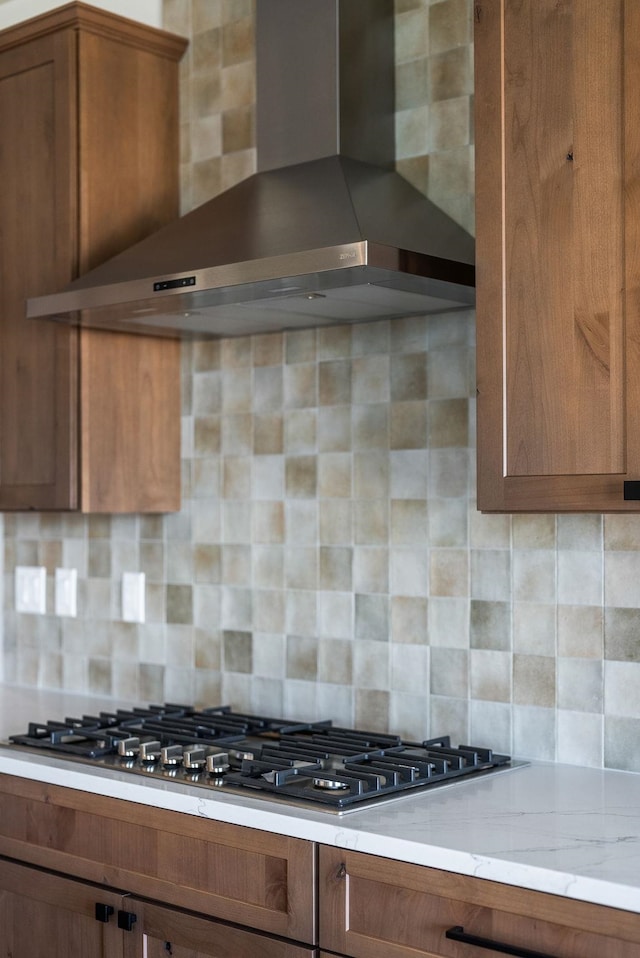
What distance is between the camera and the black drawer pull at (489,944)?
159 centimetres

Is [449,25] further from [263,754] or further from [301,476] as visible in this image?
[263,754]

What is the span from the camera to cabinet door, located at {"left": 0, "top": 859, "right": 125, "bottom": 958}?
2.15m

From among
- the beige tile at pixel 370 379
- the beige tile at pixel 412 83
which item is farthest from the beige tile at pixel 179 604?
the beige tile at pixel 412 83

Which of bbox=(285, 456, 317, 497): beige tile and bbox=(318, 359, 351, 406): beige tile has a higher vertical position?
bbox=(318, 359, 351, 406): beige tile

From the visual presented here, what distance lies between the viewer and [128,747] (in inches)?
92.0

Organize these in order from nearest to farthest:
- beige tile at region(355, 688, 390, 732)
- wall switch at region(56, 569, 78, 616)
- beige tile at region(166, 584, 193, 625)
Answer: beige tile at region(355, 688, 390, 732) < beige tile at region(166, 584, 193, 625) < wall switch at region(56, 569, 78, 616)

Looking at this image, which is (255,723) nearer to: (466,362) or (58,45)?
(466,362)

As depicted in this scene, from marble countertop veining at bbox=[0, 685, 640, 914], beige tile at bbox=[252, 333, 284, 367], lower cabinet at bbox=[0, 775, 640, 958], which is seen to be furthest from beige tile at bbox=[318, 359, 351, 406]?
lower cabinet at bbox=[0, 775, 640, 958]

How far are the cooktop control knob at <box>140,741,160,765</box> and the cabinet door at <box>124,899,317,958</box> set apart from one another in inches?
10.6

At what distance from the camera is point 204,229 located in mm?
2451

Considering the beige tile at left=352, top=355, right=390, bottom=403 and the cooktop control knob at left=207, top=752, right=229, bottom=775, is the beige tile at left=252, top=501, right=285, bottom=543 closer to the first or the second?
the beige tile at left=352, top=355, right=390, bottom=403

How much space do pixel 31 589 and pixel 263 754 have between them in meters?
1.37

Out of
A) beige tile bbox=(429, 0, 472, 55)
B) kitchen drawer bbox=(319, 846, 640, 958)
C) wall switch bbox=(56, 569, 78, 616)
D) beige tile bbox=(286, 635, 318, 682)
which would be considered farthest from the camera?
wall switch bbox=(56, 569, 78, 616)

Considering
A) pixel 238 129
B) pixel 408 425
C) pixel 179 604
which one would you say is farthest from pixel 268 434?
pixel 238 129
